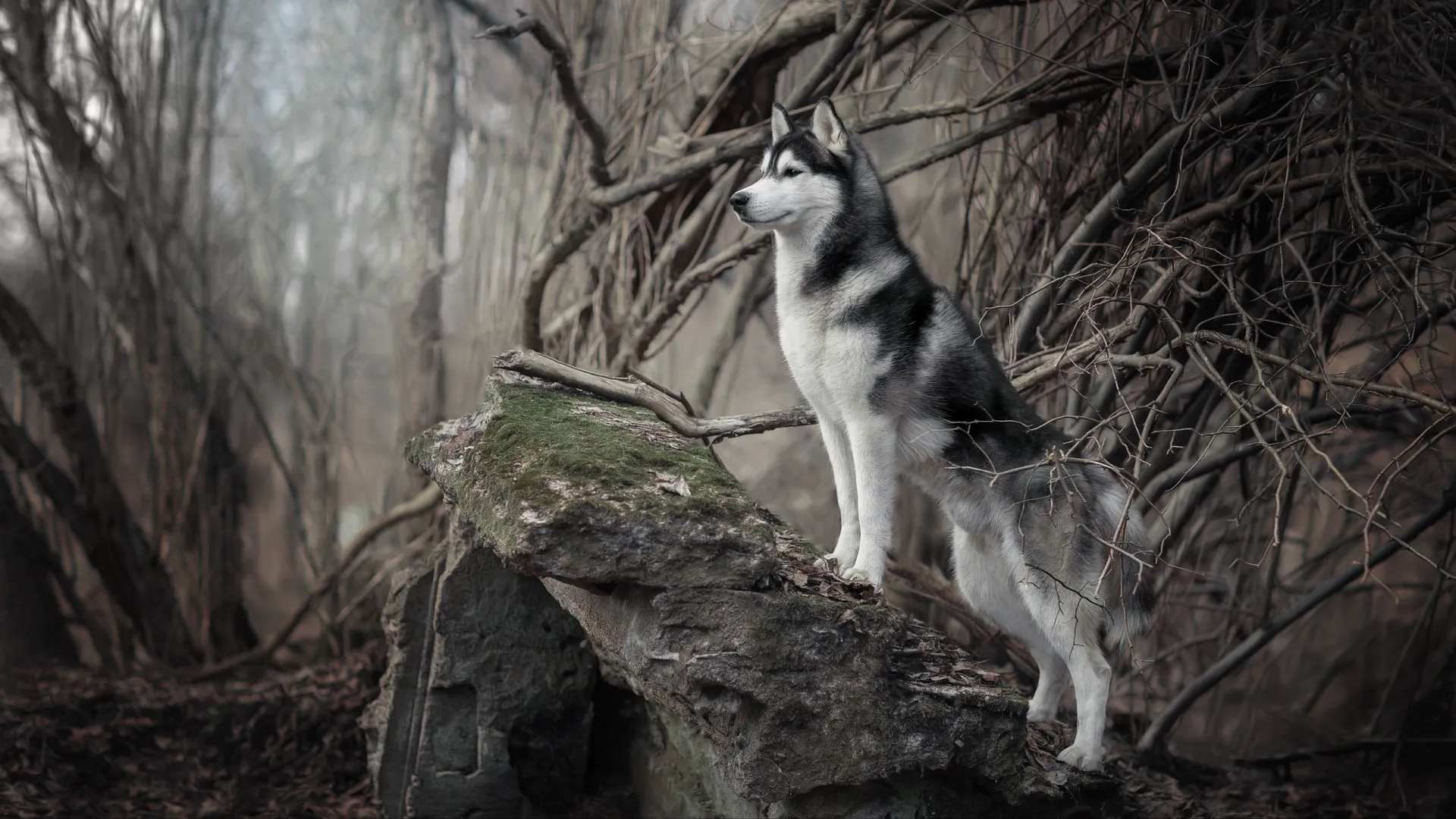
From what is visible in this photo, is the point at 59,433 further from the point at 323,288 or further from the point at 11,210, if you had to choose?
the point at 11,210

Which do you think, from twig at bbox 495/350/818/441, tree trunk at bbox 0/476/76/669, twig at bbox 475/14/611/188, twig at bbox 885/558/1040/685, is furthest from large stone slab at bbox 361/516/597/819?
tree trunk at bbox 0/476/76/669

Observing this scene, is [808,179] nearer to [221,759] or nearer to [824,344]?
[824,344]

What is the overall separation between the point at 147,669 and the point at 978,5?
22.1ft

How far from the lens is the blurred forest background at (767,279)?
4406mm

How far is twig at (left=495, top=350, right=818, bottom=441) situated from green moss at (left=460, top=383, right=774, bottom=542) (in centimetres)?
20

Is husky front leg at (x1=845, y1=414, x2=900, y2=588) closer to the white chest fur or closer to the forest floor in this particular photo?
the white chest fur

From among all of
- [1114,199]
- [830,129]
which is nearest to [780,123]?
[830,129]

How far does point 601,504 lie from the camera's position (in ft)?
11.1

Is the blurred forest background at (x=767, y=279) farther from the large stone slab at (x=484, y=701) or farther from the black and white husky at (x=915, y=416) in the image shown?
the large stone slab at (x=484, y=701)

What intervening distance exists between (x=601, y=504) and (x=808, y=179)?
59.6 inches

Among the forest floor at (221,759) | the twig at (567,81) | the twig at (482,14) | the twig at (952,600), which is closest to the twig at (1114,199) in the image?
the twig at (952,600)

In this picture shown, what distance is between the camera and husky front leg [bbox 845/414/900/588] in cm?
383

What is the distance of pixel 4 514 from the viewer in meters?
7.25

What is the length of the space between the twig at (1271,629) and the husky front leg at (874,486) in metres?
2.17
